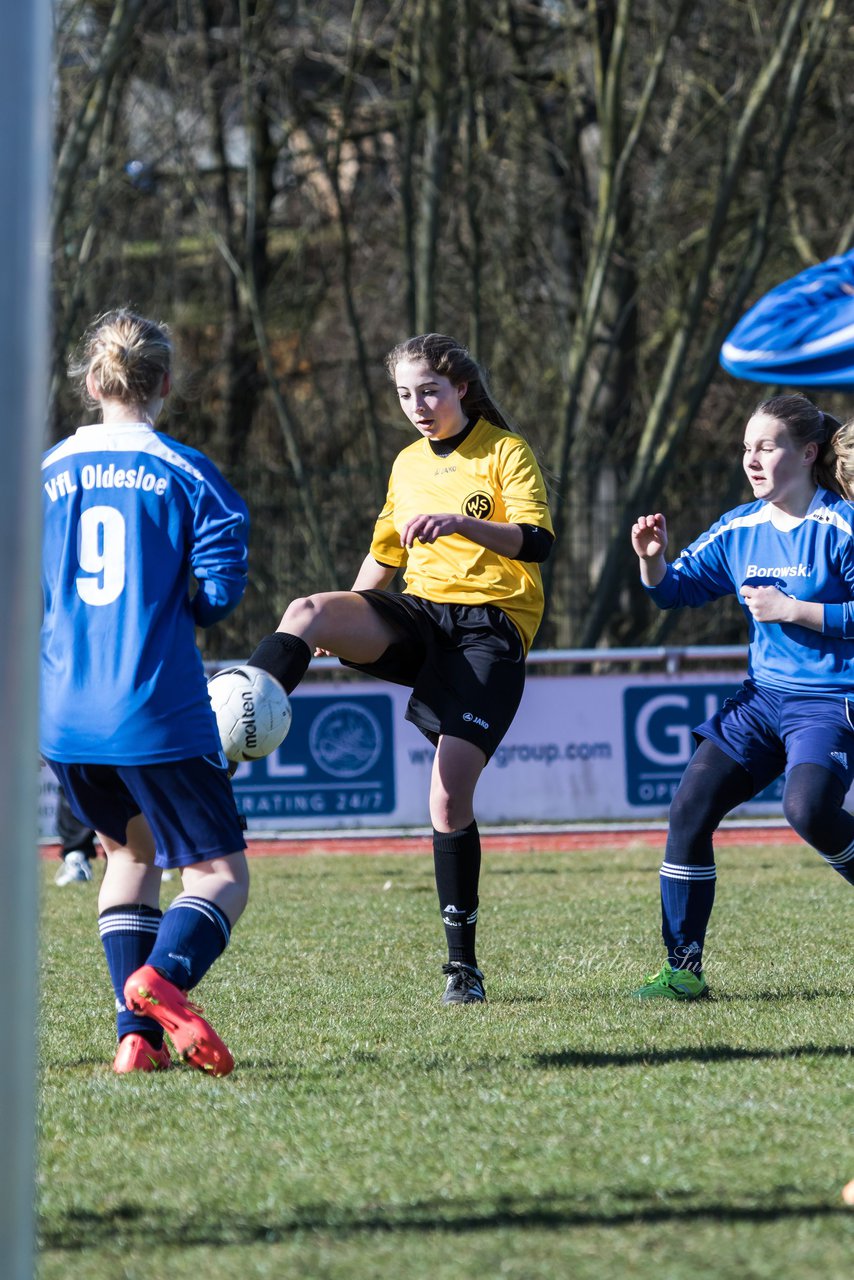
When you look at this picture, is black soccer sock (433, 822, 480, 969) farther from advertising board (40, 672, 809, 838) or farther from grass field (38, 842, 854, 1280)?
advertising board (40, 672, 809, 838)

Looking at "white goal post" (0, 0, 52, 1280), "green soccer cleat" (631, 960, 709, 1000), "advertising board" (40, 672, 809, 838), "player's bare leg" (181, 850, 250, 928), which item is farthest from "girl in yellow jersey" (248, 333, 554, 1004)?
"advertising board" (40, 672, 809, 838)

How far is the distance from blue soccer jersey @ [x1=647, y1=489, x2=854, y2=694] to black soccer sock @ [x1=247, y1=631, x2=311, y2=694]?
1.20 meters

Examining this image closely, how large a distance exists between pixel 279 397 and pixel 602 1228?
13.3m

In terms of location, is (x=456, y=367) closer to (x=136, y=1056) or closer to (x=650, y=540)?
(x=650, y=540)

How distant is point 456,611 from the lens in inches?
200

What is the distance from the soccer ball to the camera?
420 cm

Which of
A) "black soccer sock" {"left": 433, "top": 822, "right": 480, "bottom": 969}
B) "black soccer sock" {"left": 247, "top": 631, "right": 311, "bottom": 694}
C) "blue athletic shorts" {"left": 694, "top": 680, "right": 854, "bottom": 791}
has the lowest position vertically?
"black soccer sock" {"left": 433, "top": 822, "right": 480, "bottom": 969}

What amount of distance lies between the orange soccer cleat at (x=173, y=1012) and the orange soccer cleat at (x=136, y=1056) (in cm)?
27

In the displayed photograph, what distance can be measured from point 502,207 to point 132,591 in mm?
13444

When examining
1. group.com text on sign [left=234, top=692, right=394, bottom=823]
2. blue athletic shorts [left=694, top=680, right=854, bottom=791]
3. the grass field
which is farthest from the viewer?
group.com text on sign [left=234, top=692, right=394, bottom=823]

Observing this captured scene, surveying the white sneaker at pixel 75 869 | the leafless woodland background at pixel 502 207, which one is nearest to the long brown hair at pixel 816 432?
the white sneaker at pixel 75 869

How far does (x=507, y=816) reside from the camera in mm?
11258

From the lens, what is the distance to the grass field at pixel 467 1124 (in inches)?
103

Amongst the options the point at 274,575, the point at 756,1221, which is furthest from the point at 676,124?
the point at 756,1221
